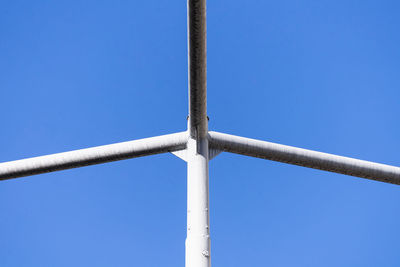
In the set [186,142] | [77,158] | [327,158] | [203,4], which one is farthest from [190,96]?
[327,158]

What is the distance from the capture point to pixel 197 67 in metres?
6.77

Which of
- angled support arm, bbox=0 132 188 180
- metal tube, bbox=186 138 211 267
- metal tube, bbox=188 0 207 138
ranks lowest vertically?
metal tube, bbox=186 138 211 267

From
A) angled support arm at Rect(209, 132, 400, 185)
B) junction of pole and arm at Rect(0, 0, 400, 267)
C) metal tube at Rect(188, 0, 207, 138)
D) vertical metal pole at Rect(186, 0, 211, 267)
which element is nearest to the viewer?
metal tube at Rect(188, 0, 207, 138)

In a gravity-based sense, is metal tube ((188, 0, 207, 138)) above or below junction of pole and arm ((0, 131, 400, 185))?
above

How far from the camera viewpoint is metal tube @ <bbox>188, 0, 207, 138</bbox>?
19.9 feet

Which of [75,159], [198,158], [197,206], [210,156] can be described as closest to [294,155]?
[210,156]

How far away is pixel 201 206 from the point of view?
738cm

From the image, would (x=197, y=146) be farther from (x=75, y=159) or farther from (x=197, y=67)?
(x=75, y=159)

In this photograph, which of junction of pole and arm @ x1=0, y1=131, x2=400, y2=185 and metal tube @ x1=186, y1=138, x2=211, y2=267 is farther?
junction of pole and arm @ x1=0, y1=131, x2=400, y2=185

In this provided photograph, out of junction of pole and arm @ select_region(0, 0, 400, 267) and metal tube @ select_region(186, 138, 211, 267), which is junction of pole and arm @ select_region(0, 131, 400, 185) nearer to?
junction of pole and arm @ select_region(0, 0, 400, 267)

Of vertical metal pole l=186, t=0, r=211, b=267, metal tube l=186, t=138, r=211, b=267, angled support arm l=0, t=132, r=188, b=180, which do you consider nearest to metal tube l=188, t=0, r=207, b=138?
vertical metal pole l=186, t=0, r=211, b=267

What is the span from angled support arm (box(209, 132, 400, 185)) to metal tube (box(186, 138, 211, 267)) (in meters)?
0.34

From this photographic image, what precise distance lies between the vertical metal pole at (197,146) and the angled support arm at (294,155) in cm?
36

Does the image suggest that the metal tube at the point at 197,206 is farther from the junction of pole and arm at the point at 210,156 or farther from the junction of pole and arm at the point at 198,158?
the junction of pole and arm at the point at 210,156
